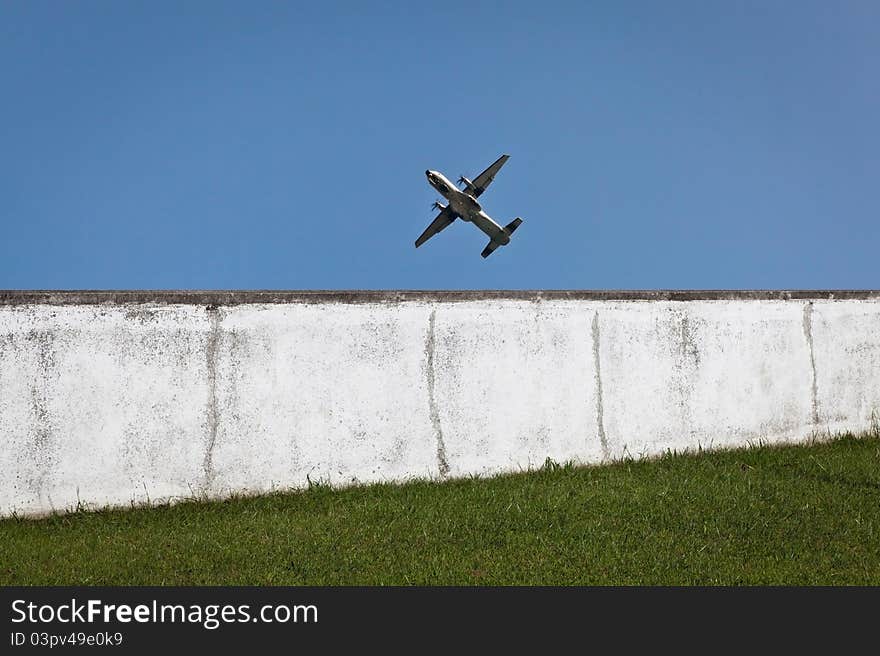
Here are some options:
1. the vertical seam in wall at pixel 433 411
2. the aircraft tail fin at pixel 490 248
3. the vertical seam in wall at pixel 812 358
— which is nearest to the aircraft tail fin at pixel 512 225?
the aircraft tail fin at pixel 490 248

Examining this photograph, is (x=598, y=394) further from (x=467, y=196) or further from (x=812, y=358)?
(x=467, y=196)

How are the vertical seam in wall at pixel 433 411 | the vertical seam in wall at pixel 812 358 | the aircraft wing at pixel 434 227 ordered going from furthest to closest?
1. the aircraft wing at pixel 434 227
2. the vertical seam in wall at pixel 812 358
3. the vertical seam in wall at pixel 433 411

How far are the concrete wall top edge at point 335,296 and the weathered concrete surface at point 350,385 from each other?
21 mm

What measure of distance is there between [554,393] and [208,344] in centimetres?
379

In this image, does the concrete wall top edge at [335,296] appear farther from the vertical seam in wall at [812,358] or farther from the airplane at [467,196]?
the airplane at [467,196]

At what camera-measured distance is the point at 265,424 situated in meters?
8.67

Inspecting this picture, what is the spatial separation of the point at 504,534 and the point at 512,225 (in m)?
17.0

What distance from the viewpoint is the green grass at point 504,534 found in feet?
21.2

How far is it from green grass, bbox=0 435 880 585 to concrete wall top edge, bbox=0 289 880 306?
194 cm

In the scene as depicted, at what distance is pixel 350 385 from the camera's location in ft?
29.3

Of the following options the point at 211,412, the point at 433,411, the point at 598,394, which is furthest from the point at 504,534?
the point at 211,412

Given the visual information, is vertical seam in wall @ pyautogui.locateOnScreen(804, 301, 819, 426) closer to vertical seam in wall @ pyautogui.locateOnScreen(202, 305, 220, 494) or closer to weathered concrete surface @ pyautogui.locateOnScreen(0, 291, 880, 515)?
weathered concrete surface @ pyautogui.locateOnScreen(0, 291, 880, 515)

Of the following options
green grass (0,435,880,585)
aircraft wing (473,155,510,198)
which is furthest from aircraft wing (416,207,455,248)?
green grass (0,435,880,585)

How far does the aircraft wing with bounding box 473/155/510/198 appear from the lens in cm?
2048
